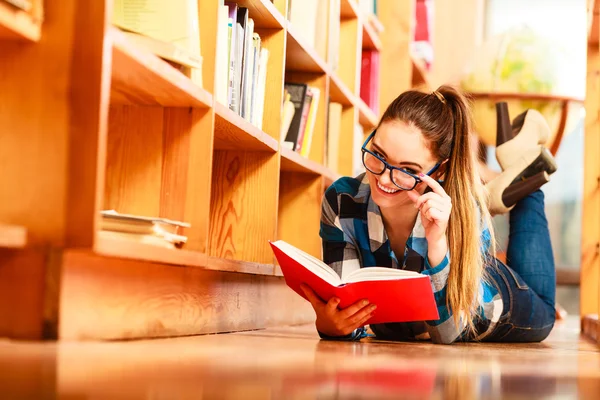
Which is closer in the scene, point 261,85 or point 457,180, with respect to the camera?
point 457,180

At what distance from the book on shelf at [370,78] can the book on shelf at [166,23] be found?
246cm

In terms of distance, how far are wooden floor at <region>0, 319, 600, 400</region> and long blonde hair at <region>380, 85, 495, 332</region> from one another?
25 centimetres

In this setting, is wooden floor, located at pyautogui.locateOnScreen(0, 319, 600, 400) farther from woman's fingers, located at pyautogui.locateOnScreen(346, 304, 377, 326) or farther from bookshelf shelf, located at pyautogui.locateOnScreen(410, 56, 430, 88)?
bookshelf shelf, located at pyautogui.locateOnScreen(410, 56, 430, 88)

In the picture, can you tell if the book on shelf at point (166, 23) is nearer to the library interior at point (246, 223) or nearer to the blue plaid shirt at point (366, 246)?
the library interior at point (246, 223)

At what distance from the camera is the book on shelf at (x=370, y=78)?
13.7ft

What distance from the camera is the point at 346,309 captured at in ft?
6.04

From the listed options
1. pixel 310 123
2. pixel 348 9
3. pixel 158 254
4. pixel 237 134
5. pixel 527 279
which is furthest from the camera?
pixel 348 9

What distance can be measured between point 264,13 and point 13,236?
4.21 feet

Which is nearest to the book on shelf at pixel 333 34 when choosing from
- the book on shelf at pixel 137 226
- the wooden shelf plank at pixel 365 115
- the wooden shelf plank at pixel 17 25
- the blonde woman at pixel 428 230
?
the wooden shelf plank at pixel 365 115

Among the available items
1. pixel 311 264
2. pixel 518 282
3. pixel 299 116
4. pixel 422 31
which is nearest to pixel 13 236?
pixel 311 264

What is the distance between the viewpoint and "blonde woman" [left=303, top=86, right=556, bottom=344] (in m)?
1.91

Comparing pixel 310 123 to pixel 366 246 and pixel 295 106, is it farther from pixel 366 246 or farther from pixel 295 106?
pixel 366 246

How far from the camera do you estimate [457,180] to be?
6.63ft

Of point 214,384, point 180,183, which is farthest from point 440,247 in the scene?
point 214,384
